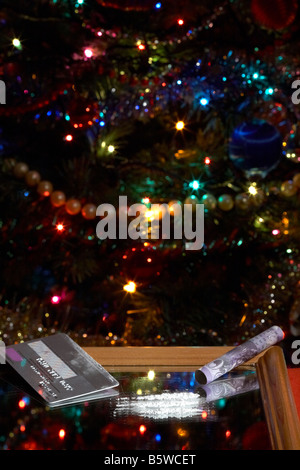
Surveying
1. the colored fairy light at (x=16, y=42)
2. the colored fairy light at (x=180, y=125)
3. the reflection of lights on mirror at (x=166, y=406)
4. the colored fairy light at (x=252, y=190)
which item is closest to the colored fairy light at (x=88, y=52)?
the colored fairy light at (x=16, y=42)

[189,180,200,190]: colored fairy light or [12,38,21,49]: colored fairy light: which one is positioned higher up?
[12,38,21,49]: colored fairy light

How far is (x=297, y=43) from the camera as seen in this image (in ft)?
4.63

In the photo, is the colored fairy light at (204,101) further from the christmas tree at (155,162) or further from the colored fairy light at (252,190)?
the colored fairy light at (252,190)

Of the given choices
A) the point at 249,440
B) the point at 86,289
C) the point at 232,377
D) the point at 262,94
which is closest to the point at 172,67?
the point at 262,94

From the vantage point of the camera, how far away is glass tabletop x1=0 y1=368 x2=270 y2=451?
52 centimetres

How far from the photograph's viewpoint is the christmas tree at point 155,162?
1376 mm

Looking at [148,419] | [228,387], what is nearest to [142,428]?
[148,419]

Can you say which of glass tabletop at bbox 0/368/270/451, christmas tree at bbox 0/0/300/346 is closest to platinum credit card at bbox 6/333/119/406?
glass tabletop at bbox 0/368/270/451

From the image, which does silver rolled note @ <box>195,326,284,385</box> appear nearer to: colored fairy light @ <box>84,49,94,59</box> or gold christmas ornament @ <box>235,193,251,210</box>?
gold christmas ornament @ <box>235,193,251,210</box>

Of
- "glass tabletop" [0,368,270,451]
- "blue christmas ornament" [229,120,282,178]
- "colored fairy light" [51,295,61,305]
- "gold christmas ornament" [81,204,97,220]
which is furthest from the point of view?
"colored fairy light" [51,295,61,305]

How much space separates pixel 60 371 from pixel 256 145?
31.0 inches

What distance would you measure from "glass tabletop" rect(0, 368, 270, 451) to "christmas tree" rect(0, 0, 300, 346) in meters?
0.75

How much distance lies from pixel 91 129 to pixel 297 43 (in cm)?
51
